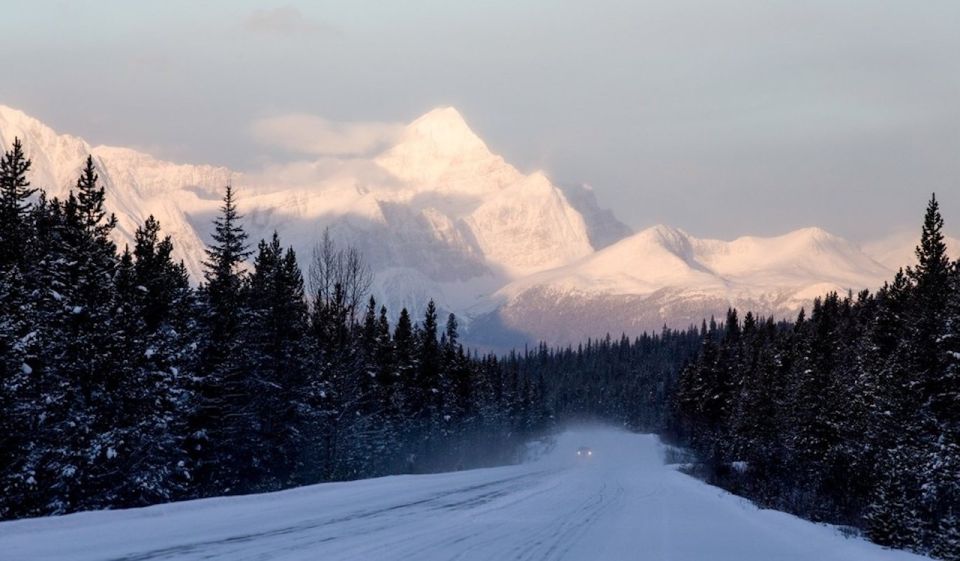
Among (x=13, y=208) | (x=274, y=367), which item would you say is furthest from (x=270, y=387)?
(x=13, y=208)

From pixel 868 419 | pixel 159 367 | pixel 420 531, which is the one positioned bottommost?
pixel 868 419

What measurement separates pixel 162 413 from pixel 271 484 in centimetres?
1125

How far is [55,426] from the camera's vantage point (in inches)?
1078

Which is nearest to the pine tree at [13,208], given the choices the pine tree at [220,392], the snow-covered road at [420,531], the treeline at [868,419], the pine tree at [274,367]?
the pine tree at [220,392]

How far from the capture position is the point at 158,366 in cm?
3225

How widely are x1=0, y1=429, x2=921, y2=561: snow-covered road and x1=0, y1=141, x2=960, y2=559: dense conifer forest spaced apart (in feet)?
15.4

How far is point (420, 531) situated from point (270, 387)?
26588mm

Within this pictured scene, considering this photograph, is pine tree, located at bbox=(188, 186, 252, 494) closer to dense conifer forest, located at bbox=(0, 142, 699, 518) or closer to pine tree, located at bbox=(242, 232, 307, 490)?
dense conifer forest, located at bbox=(0, 142, 699, 518)

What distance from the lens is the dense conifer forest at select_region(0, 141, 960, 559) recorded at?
27.2 meters

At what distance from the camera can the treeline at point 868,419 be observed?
33.0m

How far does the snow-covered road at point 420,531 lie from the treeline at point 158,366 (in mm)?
9481

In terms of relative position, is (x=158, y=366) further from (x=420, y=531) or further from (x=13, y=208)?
(x=420, y=531)

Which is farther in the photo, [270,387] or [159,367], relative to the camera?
[270,387]

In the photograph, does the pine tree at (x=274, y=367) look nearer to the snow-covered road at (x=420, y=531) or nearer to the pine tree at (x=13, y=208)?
the pine tree at (x=13, y=208)
